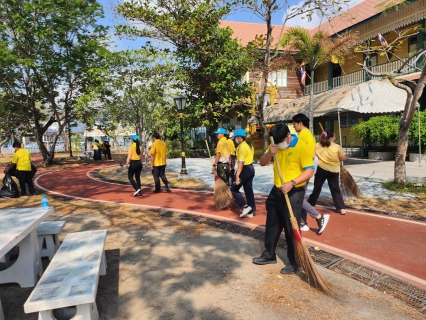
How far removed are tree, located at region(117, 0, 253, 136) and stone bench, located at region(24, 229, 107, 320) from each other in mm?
12044

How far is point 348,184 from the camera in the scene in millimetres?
7176

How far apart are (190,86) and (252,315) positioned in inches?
672

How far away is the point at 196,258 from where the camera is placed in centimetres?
413

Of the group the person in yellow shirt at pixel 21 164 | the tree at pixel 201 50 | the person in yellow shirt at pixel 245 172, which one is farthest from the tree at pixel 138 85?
the person in yellow shirt at pixel 245 172

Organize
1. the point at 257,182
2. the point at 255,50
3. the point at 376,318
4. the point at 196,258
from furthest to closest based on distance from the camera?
the point at 255,50 → the point at 257,182 → the point at 196,258 → the point at 376,318

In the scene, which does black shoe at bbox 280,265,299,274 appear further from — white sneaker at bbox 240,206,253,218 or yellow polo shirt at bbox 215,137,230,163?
yellow polo shirt at bbox 215,137,230,163

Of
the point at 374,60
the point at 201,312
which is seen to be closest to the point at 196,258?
the point at 201,312

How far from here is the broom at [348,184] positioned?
23.2ft

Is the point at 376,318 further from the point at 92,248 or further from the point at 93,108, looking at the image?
the point at 93,108

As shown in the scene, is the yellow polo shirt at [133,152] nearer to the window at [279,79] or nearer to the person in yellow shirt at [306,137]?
the person in yellow shirt at [306,137]

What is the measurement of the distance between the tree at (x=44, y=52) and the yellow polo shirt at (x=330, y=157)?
40.2ft

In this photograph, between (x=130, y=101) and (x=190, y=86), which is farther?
(x=190, y=86)

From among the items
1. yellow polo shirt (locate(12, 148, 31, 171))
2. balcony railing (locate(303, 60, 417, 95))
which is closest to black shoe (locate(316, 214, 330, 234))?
yellow polo shirt (locate(12, 148, 31, 171))

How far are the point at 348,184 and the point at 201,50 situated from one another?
41.1 ft
